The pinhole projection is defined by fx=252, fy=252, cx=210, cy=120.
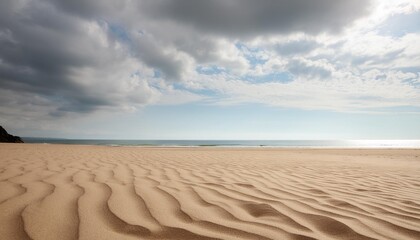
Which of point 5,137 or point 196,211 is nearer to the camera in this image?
point 196,211

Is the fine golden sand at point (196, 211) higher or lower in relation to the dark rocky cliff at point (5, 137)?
lower

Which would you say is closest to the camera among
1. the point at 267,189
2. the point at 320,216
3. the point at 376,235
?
the point at 376,235

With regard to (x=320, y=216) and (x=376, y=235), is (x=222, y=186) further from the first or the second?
(x=376, y=235)

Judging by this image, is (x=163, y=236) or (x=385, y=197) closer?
(x=163, y=236)

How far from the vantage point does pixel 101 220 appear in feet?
6.26

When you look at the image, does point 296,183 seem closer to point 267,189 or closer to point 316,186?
point 316,186

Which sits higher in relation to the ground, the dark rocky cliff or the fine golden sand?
the dark rocky cliff

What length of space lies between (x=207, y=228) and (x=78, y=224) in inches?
36.7

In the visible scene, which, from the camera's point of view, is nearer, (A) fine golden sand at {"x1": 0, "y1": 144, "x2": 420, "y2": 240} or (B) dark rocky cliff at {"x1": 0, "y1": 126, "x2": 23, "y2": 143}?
(A) fine golden sand at {"x1": 0, "y1": 144, "x2": 420, "y2": 240}

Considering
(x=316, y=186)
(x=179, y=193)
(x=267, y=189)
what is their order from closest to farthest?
(x=179, y=193)
(x=267, y=189)
(x=316, y=186)

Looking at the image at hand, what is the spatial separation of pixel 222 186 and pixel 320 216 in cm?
150

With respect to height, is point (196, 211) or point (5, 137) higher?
point (5, 137)

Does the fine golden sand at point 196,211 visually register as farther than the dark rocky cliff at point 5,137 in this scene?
No

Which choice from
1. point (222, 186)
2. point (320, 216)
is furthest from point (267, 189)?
point (320, 216)
